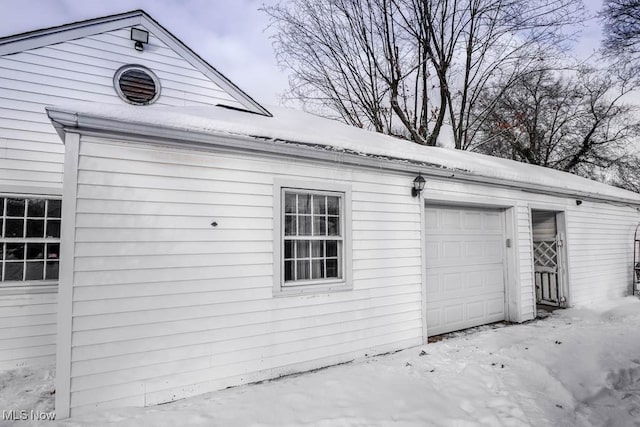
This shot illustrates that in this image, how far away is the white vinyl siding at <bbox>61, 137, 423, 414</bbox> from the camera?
327cm

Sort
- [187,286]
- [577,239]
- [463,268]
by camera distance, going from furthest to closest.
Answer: [577,239]
[463,268]
[187,286]

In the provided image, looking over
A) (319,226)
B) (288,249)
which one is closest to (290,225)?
(288,249)

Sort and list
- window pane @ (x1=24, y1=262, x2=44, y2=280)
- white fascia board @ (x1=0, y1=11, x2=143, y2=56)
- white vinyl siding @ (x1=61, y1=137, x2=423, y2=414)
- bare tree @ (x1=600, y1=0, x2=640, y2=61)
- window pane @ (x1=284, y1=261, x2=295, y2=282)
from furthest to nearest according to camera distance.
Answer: bare tree @ (x1=600, y1=0, x2=640, y2=61)
white fascia board @ (x1=0, y1=11, x2=143, y2=56)
window pane @ (x1=24, y1=262, x2=44, y2=280)
window pane @ (x1=284, y1=261, x2=295, y2=282)
white vinyl siding @ (x1=61, y1=137, x2=423, y2=414)

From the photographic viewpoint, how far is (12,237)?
4.71 metres

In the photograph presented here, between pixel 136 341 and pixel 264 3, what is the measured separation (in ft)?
46.1

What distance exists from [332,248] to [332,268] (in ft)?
0.93

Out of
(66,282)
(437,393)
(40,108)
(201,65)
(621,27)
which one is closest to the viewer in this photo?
(66,282)

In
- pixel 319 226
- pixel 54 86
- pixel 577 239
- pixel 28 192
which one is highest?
pixel 54 86

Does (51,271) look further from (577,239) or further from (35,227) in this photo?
(577,239)

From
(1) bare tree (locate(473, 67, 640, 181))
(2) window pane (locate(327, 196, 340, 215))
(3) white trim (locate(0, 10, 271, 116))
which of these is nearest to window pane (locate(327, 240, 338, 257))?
(2) window pane (locate(327, 196, 340, 215))

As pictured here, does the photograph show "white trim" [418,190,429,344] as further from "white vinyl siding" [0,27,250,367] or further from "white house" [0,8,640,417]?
"white vinyl siding" [0,27,250,367]

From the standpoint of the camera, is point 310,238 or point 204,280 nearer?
point 204,280

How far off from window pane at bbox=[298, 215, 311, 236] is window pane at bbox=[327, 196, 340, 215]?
0.35 m

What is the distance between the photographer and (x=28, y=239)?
466cm
